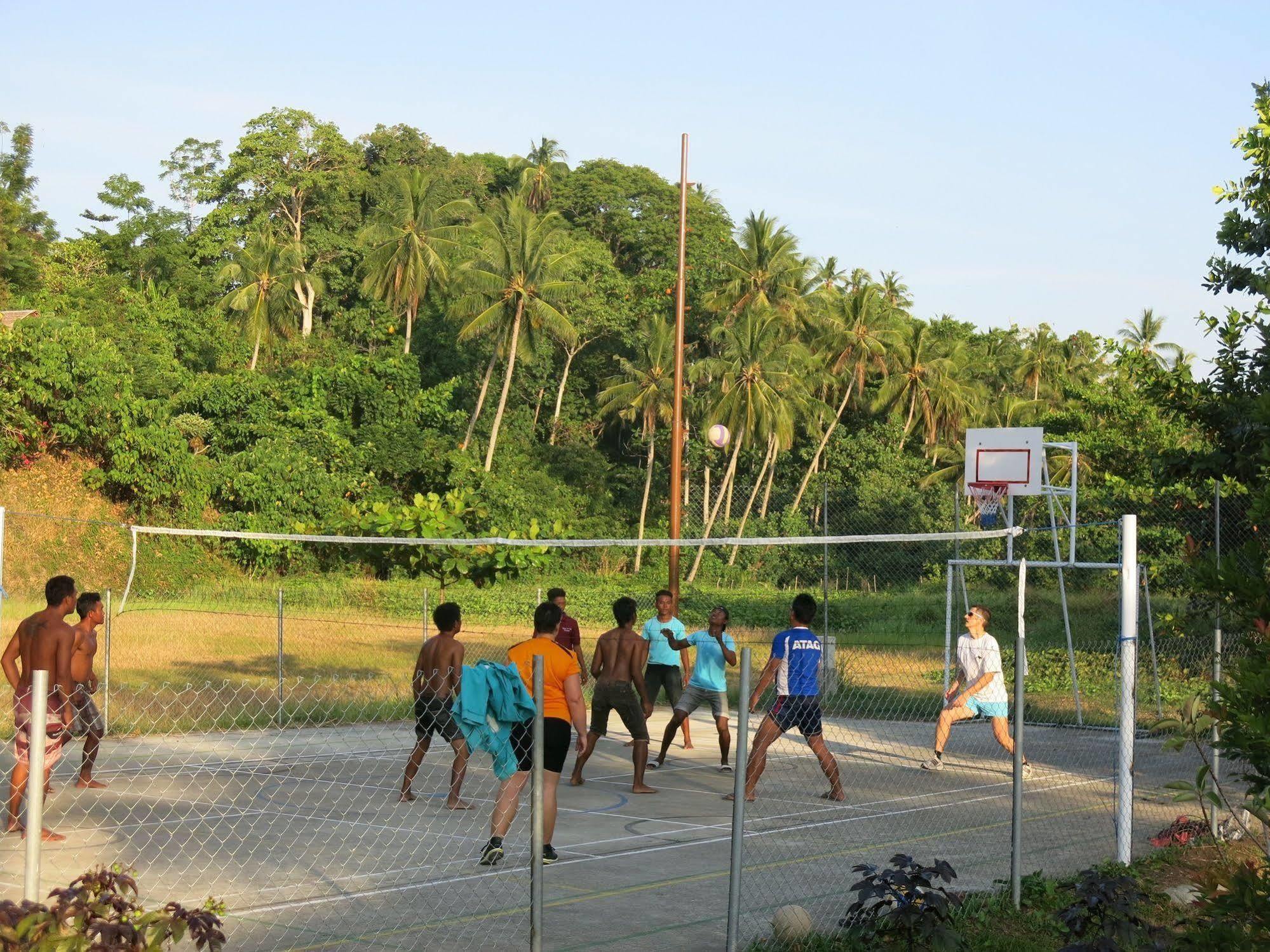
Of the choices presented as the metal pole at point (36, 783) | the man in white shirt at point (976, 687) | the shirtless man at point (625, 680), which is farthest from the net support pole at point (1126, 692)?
the metal pole at point (36, 783)

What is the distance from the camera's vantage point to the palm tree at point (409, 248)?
2060 inches

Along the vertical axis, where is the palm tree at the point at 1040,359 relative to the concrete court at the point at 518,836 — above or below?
above

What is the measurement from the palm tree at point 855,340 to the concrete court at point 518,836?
4371cm

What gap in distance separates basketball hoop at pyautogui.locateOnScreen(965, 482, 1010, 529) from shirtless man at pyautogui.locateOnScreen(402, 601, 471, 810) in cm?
946

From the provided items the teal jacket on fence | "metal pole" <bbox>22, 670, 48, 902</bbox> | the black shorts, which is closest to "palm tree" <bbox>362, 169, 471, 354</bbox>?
the black shorts

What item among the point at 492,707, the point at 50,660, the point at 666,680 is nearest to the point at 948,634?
the point at 666,680

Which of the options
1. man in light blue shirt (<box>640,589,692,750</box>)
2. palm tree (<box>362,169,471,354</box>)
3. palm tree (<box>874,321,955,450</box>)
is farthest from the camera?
palm tree (<box>874,321,955,450</box>)

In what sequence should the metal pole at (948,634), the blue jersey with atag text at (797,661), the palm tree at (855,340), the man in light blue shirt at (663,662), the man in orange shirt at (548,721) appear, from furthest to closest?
1. the palm tree at (855,340)
2. the metal pole at (948,634)
3. the man in light blue shirt at (663,662)
4. the blue jersey with atag text at (797,661)
5. the man in orange shirt at (548,721)

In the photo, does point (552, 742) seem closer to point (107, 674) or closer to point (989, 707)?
point (989, 707)

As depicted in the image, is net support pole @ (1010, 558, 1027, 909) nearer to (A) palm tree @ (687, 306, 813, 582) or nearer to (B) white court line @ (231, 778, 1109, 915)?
(B) white court line @ (231, 778, 1109, 915)

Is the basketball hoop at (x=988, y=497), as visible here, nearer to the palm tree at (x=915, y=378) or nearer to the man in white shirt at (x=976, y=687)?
the man in white shirt at (x=976, y=687)

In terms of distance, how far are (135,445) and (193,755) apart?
2704 centimetres

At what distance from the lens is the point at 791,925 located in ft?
22.1

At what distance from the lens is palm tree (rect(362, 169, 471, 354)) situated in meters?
52.3
